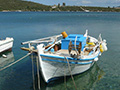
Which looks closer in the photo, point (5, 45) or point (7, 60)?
point (7, 60)

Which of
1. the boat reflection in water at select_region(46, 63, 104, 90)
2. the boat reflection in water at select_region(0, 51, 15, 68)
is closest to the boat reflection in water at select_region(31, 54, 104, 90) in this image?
the boat reflection in water at select_region(46, 63, 104, 90)

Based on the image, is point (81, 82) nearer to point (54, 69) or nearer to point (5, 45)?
point (54, 69)

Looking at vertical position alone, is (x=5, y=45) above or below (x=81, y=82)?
above

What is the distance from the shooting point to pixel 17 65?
17.9 meters

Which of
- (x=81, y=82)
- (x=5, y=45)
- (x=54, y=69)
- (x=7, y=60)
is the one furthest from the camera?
(x=5, y=45)

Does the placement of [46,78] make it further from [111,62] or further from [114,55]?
[114,55]

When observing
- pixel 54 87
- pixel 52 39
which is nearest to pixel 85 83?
pixel 54 87

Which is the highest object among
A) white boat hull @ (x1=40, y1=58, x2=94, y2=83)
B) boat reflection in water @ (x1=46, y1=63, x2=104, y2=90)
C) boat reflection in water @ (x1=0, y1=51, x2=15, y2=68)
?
white boat hull @ (x1=40, y1=58, x2=94, y2=83)

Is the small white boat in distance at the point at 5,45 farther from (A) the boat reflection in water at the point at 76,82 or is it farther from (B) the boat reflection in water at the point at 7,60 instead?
(A) the boat reflection in water at the point at 76,82

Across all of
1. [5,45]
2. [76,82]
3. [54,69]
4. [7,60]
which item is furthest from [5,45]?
[76,82]

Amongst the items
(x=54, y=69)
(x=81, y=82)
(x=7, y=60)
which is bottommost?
(x=81, y=82)

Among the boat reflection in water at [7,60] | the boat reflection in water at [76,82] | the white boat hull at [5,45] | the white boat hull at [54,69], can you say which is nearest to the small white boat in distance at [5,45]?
the white boat hull at [5,45]

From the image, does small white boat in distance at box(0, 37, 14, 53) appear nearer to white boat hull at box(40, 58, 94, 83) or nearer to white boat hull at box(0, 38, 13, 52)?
white boat hull at box(0, 38, 13, 52)

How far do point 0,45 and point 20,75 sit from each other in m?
8.55
